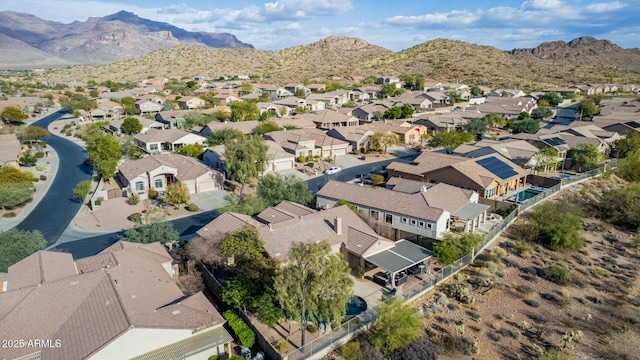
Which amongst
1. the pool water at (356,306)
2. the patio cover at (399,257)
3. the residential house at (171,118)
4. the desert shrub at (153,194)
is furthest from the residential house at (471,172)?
the residential house at (171,118)

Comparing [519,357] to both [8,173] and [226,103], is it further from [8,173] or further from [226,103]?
[226,103]

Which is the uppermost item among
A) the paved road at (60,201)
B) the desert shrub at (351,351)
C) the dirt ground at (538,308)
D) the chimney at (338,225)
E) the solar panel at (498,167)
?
the solar panel at (498,167)

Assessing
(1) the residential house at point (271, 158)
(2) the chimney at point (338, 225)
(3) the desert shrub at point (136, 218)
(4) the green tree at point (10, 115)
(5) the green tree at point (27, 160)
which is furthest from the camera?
(4) the green tree at point (10, 115)

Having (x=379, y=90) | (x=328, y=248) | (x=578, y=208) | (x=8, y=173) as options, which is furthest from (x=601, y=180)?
(x=379, y=90)

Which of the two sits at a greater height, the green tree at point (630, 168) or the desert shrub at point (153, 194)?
the green tree at point (630, 168)

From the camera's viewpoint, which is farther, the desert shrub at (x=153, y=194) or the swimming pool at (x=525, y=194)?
the desert shrub at (x=153, y=194)

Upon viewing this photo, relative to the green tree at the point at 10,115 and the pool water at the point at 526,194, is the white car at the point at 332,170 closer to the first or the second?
the pool water at the point at 526,194

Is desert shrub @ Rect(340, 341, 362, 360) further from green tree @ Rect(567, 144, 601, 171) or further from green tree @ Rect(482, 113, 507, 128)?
green tree @ Rect(482, 113, 507, 128)
